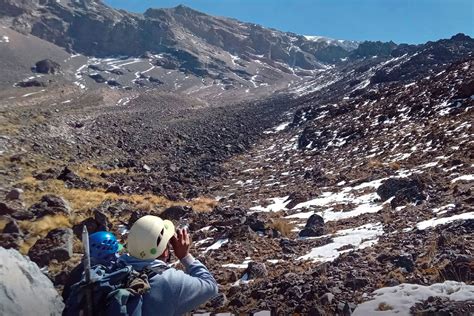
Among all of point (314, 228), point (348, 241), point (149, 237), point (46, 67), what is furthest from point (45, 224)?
point (46, 67)

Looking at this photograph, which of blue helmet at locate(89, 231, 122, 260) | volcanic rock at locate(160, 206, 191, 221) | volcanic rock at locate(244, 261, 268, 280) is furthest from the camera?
volcanic rock at locate(160, 206, 191, 221)

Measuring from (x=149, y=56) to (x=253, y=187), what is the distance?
15184 centimetres

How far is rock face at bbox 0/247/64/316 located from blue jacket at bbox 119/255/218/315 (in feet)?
2.57

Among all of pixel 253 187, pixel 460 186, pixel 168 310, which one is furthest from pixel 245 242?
pixel 253 187

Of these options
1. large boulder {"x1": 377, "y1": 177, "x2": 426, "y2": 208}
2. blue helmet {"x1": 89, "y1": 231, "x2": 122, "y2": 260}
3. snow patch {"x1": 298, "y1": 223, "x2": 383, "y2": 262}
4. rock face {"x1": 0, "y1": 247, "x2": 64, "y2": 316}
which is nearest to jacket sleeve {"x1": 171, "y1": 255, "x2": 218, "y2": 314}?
blue helmet {"x1": 89, "y1": 231, "x2": 122, "y2": 260}

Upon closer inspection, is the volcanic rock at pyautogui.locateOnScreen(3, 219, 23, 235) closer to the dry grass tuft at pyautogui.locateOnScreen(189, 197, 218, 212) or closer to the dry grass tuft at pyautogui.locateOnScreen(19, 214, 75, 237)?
the dry grass tuft at pyautogui.locateOnScreen(19, 214, 75, 237)

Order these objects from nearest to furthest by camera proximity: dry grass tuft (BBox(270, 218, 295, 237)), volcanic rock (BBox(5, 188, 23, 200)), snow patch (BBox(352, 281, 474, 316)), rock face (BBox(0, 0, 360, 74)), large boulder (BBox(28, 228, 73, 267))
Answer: snow patch (BBox(352, 281, 474, 316))
large boulder (BBox(28, 228, 73, 267))
dry grass tuft (BBox(270, 218, 295, 237))
volcanic rock (BBox(5, 188, 23, 200))
rock face (BBox(0, 0, 360, 74))

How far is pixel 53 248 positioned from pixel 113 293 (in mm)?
9354

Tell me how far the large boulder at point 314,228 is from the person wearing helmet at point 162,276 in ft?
33.3

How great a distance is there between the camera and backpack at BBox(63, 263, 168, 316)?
119 inches

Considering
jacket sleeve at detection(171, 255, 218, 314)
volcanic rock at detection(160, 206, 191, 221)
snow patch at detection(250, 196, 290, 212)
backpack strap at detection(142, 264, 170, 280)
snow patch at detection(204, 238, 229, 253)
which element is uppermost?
backpack strap at detection(142, 264, 170, 280)

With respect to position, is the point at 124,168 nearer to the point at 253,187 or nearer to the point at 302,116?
the point at 253,187

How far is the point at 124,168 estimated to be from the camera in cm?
2897

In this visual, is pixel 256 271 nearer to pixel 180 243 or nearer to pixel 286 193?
pixel 180 243
